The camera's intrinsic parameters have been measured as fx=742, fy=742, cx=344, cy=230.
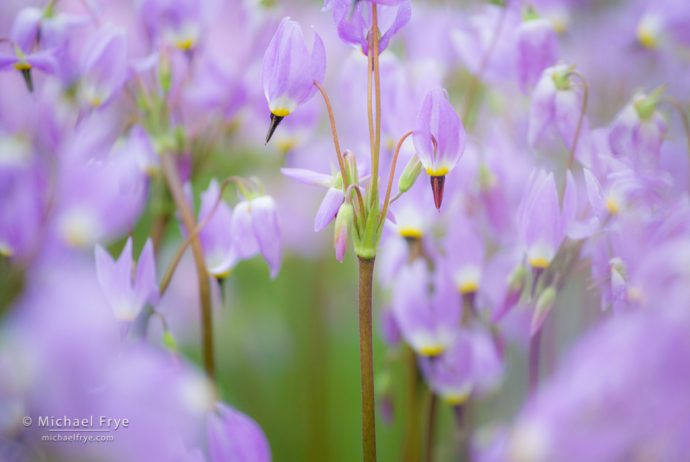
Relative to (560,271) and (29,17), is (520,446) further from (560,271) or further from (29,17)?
(29,17)

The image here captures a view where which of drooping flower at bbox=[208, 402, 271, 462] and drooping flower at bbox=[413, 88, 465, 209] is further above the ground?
drooping flower at bbox=[413, 88, 465, 209]

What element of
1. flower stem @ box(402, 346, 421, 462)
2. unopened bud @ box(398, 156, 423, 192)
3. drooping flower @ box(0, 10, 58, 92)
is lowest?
flower stem @ box(402, 346, 421, 462)

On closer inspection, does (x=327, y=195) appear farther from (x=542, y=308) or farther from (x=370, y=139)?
(x=542, y=308)

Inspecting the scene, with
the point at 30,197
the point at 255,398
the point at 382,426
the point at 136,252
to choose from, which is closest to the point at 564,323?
the point at 382,426

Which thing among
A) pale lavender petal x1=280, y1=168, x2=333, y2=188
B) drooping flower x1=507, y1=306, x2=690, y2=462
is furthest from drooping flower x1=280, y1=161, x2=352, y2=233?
drooping flower x1=507, y1=306, x2=690, y2=462

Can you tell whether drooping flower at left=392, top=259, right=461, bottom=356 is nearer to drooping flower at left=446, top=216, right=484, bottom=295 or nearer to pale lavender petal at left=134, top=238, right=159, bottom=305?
drooping flower at left=446, top=216, right=484, bottom=295

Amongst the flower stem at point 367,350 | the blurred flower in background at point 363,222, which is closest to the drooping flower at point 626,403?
the blurred flower in background at point 363,222

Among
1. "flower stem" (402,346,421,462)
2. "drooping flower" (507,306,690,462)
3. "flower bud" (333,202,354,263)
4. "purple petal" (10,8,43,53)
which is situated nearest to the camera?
"drooping flower" (507,306,690,462)
